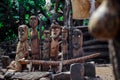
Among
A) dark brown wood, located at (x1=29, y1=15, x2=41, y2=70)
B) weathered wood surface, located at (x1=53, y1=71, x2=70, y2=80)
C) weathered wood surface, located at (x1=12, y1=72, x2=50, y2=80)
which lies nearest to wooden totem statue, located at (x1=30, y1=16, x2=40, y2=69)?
dark brown wood, located at (x1=29, y1=15, x2=41, y2=70)

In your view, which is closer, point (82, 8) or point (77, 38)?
point (82, 8)

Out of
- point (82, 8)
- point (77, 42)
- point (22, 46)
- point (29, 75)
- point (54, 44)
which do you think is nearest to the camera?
point (82, 8)

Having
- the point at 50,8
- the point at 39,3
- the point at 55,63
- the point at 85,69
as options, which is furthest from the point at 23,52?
the point at 50,8

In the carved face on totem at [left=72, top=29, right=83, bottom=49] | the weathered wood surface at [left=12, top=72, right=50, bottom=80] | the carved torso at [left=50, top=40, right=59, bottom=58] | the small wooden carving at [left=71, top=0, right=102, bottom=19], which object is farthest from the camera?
the carved torso at [left=50, top=40, right=59, bottom=58]

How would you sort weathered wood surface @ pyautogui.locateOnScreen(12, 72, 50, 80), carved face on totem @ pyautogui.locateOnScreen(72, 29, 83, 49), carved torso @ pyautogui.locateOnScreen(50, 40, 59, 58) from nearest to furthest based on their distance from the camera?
weathered wood surface @ pyautogui.locateOnScreen(12, 72, 50, 80)
carved face on totem @ pyautogui.locateOnScreen(72, 29, 83, 49)
carved torso @ pyautogui.locateOnScreen(50, 40, 59, 58)

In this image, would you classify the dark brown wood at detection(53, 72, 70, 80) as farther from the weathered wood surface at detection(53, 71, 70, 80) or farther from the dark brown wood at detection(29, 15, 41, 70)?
the dark brown wood at detection(29, 15, 41, 70)

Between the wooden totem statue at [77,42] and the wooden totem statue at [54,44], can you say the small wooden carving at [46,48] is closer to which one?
the wooden totem statue at [54,44]

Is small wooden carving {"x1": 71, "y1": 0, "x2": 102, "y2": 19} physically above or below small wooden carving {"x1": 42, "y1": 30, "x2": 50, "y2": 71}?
above

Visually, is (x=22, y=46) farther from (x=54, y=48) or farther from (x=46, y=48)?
(x=54, y=48)

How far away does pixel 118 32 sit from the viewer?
141cm

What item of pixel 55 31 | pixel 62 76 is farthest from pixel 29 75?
pixel 55 31

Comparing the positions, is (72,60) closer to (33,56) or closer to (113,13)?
(33,56)

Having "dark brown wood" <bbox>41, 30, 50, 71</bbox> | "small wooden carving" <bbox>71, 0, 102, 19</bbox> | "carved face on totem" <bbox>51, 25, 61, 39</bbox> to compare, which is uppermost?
"small wooden carving" <bbox>71, 0, 102, 19</bbox>

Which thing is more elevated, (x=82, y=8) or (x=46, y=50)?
(x=82, y=8)
